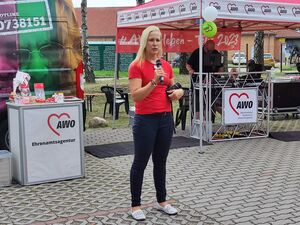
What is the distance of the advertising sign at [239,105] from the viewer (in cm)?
902

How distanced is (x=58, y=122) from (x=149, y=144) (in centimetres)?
192

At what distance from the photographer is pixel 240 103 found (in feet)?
29.9

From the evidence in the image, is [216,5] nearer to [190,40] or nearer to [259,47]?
[190,40]

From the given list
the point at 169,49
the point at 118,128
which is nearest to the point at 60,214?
the point at 118,128

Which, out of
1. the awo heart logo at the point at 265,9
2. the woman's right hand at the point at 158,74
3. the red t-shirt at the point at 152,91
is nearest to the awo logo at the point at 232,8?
the awo heart logo at the point at 265,9

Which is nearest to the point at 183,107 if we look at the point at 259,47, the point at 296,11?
the point at 296,11

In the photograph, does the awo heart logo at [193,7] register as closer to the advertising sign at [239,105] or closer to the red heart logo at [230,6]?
the red heart logo at [230,6]

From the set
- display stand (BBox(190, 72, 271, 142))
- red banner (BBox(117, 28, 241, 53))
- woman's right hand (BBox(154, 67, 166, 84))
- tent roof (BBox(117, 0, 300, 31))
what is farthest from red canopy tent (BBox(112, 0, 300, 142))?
woman's right hand (BBox(154, 67, 166, 84))

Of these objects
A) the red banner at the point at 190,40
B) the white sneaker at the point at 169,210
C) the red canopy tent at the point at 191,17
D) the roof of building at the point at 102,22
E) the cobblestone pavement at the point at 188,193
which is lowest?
the cobblestone pavement at the point at 188,193

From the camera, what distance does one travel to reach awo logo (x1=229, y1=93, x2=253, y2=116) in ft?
29.7

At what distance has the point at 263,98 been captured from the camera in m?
10.0

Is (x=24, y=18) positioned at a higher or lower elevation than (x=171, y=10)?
lower

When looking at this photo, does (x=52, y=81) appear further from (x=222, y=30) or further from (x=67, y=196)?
(x=222, y=30)

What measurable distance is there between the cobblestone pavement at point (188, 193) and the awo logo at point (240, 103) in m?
1.20
